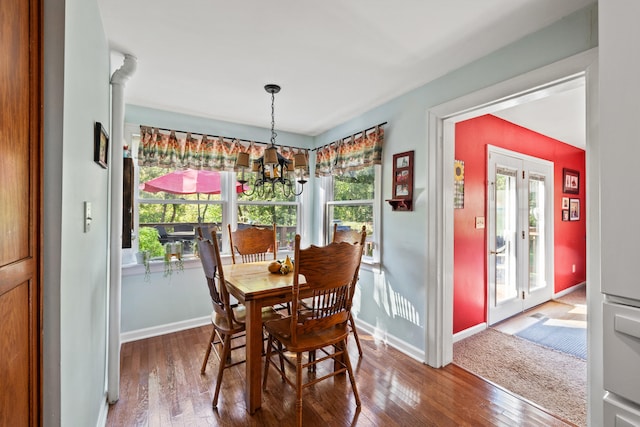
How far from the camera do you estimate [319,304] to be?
1.90 metres

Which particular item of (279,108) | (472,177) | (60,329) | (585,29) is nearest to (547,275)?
(472,177)

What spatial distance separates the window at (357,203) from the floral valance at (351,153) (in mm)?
146

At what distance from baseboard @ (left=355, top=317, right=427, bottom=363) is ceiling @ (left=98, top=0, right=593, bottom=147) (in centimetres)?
237

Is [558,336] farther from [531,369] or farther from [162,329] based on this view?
[162,329]

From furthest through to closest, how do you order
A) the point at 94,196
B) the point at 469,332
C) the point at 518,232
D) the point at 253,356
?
1. the point at 518,232
2. the point at 469,332
3. the point at 253,356
4. the point at 94,196

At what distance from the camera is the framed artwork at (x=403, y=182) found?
104 inches

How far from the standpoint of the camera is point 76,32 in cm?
113

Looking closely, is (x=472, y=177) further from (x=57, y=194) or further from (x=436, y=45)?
(x=57, y=194)

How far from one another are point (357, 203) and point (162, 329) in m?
2.54

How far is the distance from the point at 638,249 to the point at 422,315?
6.05ft

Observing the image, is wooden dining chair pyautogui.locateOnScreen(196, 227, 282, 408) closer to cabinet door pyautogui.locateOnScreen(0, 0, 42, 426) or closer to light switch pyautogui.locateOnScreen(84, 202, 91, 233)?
light switch pyautogui.locateOnScreen(84, 202, 91, 233)

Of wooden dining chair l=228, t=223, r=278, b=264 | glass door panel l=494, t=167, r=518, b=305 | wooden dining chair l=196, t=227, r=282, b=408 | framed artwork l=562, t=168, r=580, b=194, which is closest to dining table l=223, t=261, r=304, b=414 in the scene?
wooden dining chair l=196, t=227, r=282, b=408

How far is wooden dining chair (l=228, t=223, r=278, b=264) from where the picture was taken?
10.1 feet

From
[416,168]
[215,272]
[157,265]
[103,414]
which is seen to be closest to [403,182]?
[416,168]
